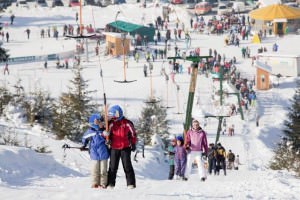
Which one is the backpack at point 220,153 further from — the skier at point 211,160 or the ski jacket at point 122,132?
the ski jacket at point 122,132

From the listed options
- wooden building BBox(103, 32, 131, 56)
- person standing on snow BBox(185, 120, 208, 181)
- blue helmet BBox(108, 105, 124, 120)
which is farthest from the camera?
wooden building BBox(103, 32, 131, 56)

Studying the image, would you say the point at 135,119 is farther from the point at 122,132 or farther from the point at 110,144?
→ the point at 122,132

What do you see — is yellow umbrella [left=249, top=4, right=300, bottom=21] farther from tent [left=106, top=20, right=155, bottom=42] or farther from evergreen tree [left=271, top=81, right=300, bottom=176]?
evergreen tree [left=271, top=81, right=300, bottom=176]

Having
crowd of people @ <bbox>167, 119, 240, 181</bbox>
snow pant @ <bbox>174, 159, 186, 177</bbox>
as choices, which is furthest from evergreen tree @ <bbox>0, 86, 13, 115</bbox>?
snow pant @ <bbox>174, 159, 186, 177</bbox>

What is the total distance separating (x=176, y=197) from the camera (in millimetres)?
10539

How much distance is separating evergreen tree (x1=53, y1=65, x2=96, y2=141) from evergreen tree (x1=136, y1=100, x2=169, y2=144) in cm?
369

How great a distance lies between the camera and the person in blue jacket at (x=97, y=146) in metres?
10.5

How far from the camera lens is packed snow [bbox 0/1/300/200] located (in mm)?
12117

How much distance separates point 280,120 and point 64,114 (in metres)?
17.3

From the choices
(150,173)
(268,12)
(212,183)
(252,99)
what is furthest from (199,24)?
(212,183)

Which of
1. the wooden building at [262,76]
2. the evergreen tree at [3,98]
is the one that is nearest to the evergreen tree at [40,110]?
the evergreen tree at [3,98]

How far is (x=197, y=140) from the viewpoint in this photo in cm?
1287

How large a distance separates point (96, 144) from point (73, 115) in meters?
14.7

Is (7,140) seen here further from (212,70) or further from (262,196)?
(212,70)
